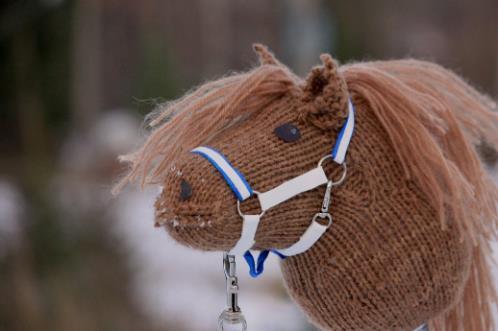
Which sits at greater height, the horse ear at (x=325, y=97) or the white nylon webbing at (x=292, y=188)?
the horse ear at (x=325, y=97)

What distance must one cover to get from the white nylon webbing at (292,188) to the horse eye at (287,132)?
30 millimetres

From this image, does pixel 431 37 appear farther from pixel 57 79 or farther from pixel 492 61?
pixel 57 79

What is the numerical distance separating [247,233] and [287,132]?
86 millimetres

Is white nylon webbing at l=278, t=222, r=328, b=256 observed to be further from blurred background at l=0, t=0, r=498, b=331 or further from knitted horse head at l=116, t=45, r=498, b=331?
blurred background at l=0, t=0, r=498, b=331

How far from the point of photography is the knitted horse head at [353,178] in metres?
0.52

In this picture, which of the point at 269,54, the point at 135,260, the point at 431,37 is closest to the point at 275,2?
the point at 431,37

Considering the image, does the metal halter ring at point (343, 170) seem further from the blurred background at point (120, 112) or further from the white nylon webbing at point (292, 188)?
the blurred background at point (120, 112)

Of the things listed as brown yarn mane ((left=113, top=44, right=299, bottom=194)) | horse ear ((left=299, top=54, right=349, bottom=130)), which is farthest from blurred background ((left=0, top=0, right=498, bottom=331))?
horse ear ((left=299, top=54, right=349, bottom=130))

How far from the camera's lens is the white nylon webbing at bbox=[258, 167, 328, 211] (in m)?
0.51

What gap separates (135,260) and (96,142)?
46.5 inches

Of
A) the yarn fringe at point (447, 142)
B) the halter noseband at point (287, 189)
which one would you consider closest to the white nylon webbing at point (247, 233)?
the halter noseband at point (287, 189)

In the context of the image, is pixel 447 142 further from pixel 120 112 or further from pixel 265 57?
pixel 120 112

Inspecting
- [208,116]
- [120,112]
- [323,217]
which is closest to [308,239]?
[323,217]

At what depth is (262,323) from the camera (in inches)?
61.5
